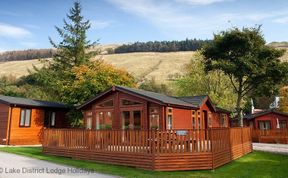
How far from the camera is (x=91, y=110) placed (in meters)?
20.8

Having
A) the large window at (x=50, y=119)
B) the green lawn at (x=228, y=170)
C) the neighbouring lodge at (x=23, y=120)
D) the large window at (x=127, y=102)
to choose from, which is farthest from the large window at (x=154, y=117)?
the large window at (x=50, y=119)

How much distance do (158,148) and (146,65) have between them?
93.7m

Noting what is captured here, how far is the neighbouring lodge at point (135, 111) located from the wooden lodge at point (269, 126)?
12.1 meters

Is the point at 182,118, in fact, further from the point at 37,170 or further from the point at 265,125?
the point at 265,125

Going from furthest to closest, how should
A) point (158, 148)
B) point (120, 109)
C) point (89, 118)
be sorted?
point (89, 118) < point (120, 109) < point (158, 148)

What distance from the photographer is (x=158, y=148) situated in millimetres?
12844

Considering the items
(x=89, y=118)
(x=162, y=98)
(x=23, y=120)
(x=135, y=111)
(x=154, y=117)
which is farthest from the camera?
(x=23, y=120)

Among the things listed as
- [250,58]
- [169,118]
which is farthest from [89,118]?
[250,58]

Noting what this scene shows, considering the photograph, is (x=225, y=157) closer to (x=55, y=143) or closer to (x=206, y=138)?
(x=206, y=138)

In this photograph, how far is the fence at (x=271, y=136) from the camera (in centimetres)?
2909

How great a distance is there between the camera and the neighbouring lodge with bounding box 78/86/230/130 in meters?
17.6

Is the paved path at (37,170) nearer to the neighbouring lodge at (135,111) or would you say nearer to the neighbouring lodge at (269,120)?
the neighbouring lodge at (135,111)

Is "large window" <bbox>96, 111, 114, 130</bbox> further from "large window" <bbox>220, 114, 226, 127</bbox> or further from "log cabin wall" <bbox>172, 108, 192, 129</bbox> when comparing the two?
"large window" <bbox>220, 114, 226, 127</bbox>

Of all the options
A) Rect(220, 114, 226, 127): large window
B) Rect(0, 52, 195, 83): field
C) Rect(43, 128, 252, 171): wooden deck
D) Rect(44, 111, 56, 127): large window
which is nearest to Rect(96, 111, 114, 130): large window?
Rect(43, 128, 252, 171): wooden deck
